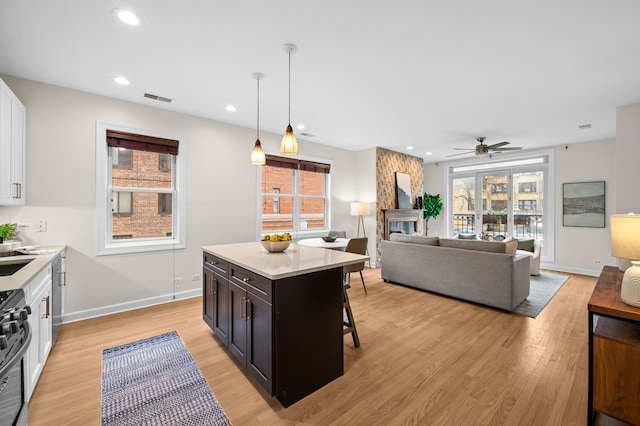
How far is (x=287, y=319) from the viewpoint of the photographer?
1846 mm

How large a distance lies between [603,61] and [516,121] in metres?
1.78

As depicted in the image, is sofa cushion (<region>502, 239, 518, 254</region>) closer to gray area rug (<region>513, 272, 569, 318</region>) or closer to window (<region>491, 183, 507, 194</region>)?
gray area rug (<region>513, 272, 569, 318</region>)

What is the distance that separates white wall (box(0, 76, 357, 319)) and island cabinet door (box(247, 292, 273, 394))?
7.96 ft

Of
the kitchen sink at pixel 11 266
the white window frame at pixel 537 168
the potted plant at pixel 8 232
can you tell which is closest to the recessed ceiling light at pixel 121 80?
the potted plant at pixel 8 232

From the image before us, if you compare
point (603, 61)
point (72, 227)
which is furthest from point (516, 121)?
point (72, 227)

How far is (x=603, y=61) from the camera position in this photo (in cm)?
259

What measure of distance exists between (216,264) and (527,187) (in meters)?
6.99

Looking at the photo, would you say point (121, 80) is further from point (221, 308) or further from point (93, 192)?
point (221, 308)

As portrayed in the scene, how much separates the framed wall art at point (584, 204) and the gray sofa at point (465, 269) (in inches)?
114

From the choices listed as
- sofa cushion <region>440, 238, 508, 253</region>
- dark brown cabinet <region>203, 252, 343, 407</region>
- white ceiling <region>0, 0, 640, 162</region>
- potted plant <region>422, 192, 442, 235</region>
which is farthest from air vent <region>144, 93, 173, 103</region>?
potted plant <region>422, 192, 442, 235</region>

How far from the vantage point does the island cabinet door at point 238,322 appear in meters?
2.13

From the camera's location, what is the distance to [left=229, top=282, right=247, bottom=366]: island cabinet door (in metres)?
2.13

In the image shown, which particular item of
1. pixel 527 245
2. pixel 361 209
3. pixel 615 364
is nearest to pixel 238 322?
pixel 615 364

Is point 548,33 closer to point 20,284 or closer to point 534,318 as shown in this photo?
point 534,318
